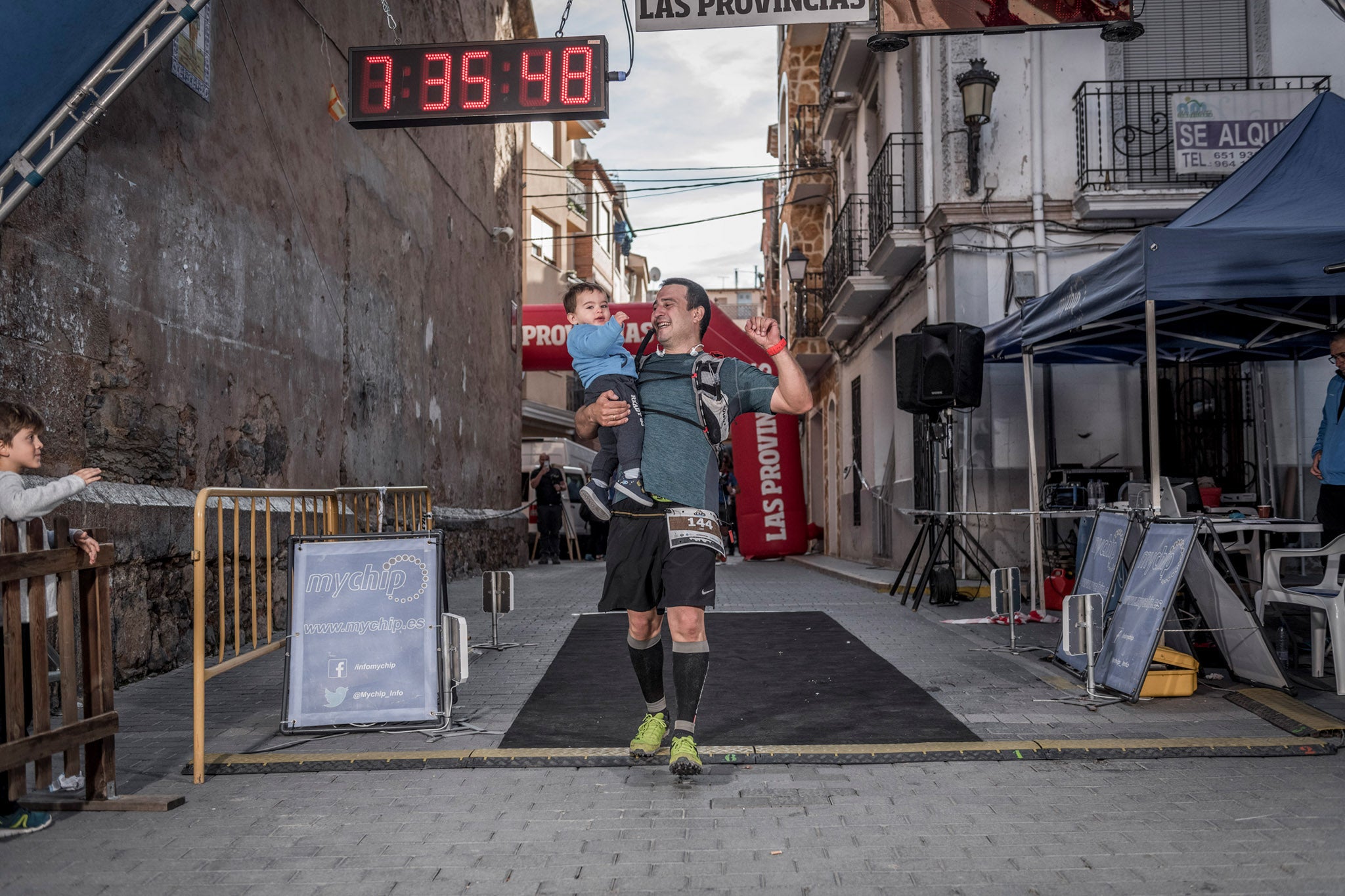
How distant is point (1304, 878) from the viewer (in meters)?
3.23

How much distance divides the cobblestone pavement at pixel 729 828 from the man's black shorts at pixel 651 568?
2.25 ft

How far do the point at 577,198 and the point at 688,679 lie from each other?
40.3 meters

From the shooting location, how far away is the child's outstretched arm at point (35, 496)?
4254mm

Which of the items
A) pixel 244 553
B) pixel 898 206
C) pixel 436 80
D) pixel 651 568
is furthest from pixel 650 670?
pixel 898 206

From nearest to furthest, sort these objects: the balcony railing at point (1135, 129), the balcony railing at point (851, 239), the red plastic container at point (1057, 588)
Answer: the red plastic container at point (1057, 588) < the balcony railing at point (1135, 129) < the balcony railing at point (851, 239)

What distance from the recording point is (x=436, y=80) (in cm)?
884

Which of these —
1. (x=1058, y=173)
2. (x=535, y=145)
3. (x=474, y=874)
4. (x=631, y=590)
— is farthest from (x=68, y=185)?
(x=535, y=145)

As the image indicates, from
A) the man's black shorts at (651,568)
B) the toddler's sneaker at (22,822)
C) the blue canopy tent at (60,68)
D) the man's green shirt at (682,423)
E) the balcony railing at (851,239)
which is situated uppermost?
the balcony railing at (851,239)

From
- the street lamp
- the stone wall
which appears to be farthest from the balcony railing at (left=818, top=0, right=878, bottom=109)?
the stone wall

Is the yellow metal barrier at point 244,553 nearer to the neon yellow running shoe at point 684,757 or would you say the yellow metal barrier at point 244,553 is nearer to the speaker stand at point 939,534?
the neon yellow running shoe at point 684,757

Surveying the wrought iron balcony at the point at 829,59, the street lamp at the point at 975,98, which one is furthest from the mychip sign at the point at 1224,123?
the wrought iron balcony at the point at 829,59

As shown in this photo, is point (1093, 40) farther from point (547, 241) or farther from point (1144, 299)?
point (547, 241)

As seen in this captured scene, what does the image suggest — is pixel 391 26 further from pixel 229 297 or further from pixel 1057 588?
pixel 1057 588

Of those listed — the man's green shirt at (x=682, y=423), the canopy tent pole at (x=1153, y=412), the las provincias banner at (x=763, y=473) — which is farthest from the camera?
the las provincias banner at (x=763, y=473)
